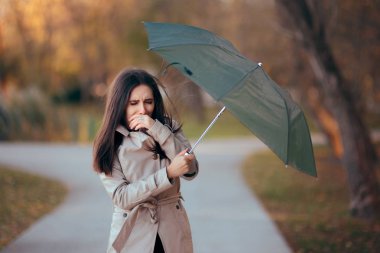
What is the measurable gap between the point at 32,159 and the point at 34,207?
5865 mm

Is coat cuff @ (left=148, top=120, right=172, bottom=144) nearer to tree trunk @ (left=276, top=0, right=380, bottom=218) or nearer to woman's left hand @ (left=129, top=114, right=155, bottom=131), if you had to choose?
woman's left hand @ (left=129, top=114, right=155, bottom=131)

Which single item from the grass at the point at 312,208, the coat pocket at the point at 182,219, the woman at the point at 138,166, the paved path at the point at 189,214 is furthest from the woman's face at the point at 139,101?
the grass at the point at 312,208

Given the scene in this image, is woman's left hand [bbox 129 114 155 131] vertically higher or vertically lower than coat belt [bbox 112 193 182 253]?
higher

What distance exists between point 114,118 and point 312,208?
682 cm

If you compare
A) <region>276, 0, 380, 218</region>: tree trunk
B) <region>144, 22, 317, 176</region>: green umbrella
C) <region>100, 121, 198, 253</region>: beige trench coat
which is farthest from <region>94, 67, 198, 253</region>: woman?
<region>276, 0, 380, 218</region>: tree trunk

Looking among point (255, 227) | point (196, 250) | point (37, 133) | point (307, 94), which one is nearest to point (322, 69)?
point (255, 227)

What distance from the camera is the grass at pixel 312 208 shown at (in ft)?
23.5

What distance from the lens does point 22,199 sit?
10.0 metres

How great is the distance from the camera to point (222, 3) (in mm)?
22062

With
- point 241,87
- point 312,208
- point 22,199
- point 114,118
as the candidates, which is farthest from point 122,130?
point 22,199

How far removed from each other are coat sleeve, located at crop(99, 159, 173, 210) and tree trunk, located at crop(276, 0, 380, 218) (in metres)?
5.61

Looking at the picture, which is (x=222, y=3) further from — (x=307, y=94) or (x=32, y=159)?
(x=32, y=159)

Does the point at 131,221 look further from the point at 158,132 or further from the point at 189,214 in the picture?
the point at 189,214

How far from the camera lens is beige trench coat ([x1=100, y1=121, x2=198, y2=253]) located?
3359 millimetres
